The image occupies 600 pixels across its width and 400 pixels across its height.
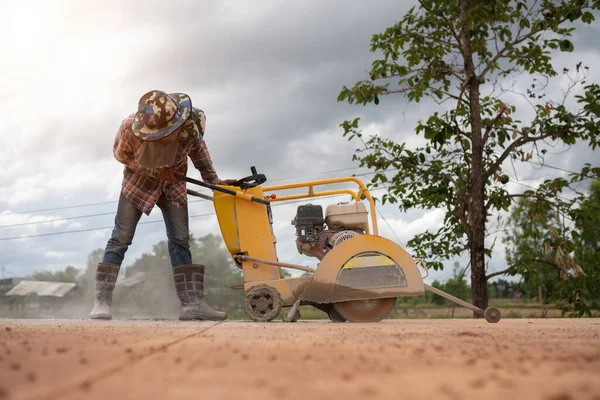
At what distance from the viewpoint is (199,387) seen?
115 centimetres

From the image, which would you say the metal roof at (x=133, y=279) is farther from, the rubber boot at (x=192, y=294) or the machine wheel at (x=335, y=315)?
the machine wheel at (x=335, y=315)

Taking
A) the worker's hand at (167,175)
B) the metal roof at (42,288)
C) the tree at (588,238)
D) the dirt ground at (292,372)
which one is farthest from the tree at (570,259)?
the metal roof at (42,288)

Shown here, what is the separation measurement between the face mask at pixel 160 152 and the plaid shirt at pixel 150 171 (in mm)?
102

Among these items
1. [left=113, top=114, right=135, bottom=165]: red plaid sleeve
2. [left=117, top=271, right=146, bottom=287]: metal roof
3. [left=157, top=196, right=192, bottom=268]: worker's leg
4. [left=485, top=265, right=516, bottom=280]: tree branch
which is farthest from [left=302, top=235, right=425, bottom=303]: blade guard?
[left=117, top=271, right=146, bottom=287]: metal roof

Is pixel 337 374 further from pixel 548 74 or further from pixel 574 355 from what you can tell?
pixel 548 74

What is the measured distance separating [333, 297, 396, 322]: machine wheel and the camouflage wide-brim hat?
190cm

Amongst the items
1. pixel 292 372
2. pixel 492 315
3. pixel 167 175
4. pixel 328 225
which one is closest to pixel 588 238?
pixel 492 315

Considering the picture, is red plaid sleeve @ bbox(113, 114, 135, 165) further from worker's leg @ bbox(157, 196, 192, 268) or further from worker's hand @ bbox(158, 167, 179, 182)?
worker's leg @ bbox(157, 196, 192, 268)

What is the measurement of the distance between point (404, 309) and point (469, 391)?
28768 millimetres

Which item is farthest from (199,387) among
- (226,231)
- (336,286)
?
(226,231)

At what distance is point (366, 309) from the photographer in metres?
5.08

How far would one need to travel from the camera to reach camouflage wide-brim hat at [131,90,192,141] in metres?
4.90

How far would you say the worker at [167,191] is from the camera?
5.07 m

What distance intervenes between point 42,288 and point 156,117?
135ft
